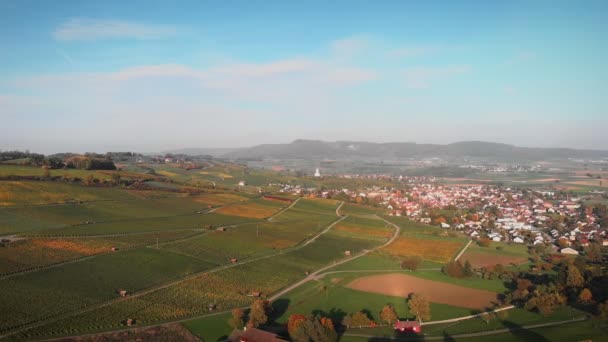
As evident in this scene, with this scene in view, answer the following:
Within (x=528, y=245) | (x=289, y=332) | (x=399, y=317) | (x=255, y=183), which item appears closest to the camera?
(x=289, y=332)

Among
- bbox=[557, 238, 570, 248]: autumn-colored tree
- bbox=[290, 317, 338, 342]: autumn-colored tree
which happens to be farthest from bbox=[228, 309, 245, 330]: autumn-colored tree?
bbox=[557, 238, 570, 248]: autumn-colored tree

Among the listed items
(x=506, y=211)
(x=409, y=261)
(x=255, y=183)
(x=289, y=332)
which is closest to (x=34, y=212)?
(x=289, y=332)

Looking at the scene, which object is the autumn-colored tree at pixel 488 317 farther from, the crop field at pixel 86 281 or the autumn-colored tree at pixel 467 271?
the crop field at pixel 86 281

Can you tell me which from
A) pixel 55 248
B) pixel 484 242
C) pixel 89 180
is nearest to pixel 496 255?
pixel 484 242

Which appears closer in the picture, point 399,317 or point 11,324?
point 11,324

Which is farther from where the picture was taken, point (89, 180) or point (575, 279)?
point (89, 180)

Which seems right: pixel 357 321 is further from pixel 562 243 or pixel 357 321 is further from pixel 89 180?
pixel 89 180

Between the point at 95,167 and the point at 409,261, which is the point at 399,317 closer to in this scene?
the point at 409,261

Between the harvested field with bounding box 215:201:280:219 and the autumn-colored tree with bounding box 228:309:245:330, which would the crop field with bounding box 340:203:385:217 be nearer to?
the harvested field with bounding box 215:201:280:219
